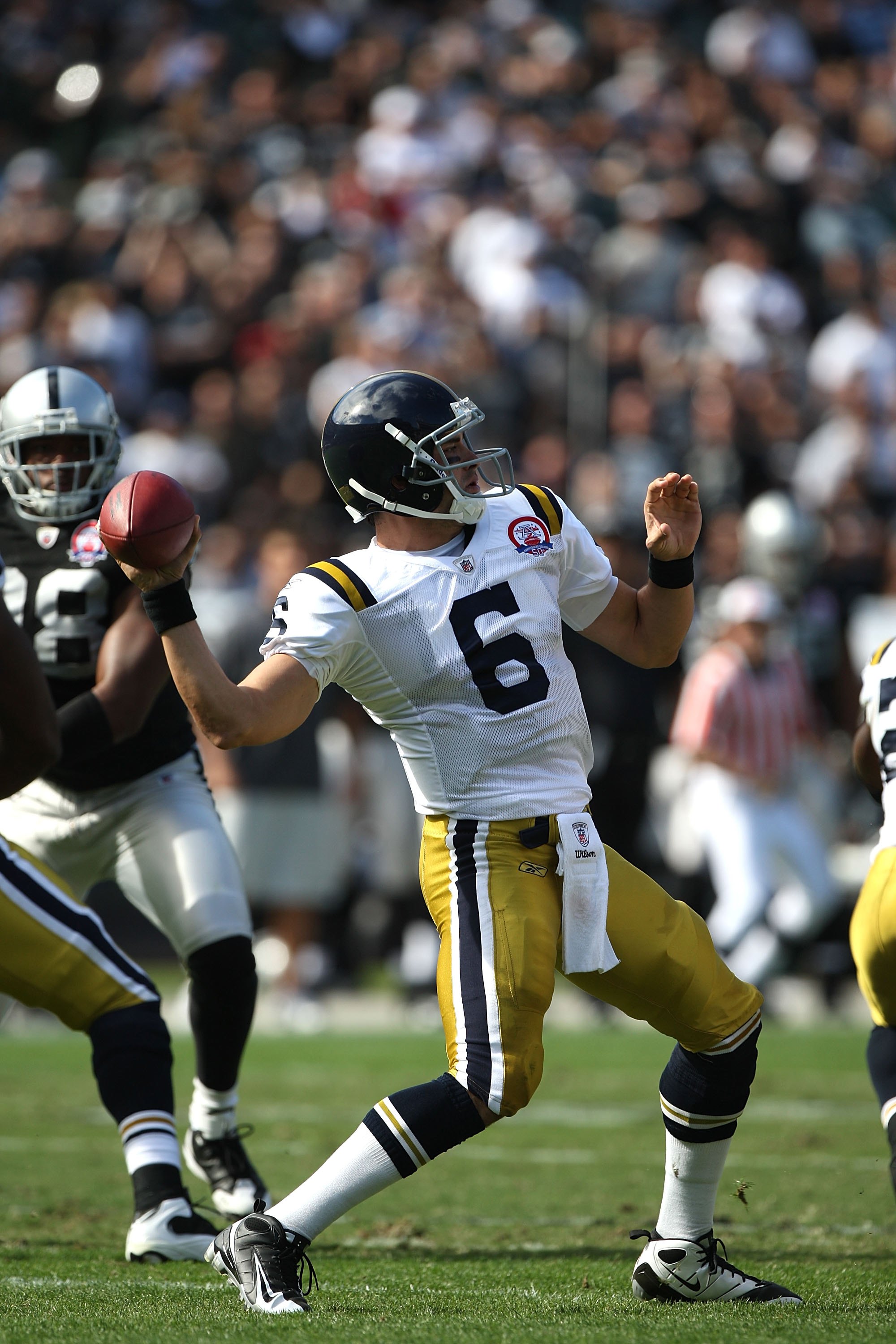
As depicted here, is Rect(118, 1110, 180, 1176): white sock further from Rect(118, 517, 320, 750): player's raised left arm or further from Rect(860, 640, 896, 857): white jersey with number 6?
Rect(860, 640, 896, 857): white jersey with number 6

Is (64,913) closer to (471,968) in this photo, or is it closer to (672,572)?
(471,968)

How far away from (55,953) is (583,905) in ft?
4.12

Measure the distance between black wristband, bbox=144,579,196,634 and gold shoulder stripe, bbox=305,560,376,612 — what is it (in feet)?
1.07

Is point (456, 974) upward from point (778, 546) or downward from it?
upward

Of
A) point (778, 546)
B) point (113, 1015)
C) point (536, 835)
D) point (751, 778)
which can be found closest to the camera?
point (536, 835)

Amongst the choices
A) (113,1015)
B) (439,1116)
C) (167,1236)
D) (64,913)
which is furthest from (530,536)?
(167,1236)

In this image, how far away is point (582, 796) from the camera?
3588 mm

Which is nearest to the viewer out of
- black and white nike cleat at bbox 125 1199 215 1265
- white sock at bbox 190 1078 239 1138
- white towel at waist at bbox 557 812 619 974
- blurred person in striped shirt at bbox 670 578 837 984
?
white towel at waist at bbox 557 812 619 974

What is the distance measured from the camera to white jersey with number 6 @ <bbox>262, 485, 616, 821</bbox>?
11.3ft

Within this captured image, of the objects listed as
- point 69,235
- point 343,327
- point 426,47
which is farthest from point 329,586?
point 426,47

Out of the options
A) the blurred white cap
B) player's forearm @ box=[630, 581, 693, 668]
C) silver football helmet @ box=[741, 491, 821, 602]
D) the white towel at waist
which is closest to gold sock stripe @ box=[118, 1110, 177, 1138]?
the white towel at waist

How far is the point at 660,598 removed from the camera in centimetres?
377

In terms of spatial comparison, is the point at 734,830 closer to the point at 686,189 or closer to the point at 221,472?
the point at 221,472

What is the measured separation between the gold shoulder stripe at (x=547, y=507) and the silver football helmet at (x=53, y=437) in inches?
54.3
